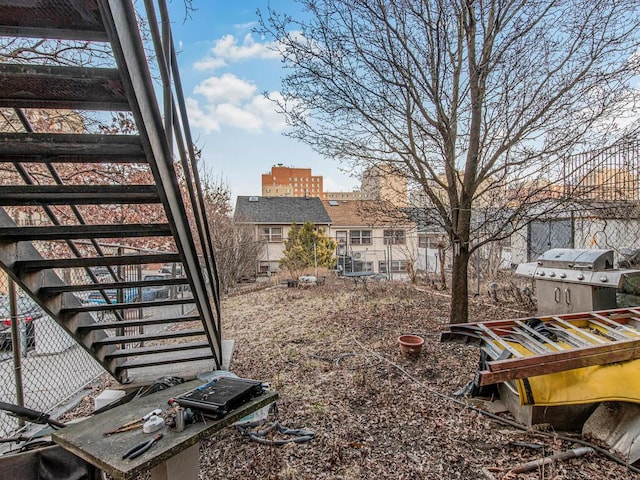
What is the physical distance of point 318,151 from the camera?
4.89 metres

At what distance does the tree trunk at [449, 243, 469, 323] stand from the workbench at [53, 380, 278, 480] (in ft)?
11.1

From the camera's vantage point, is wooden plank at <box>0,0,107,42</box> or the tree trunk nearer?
wooden plank at <box>0,0,107,42</box>

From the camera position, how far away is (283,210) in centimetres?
1911

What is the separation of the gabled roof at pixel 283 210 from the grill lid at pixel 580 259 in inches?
552

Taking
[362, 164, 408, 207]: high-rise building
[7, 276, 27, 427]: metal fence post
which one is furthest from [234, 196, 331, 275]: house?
[7, 276, 27, 427]: metal fence post

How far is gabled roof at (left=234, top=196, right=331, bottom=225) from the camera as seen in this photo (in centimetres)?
1845

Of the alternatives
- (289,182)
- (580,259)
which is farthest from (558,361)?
(289,182)

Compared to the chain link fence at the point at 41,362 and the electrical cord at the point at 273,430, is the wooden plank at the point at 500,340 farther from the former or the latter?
the chain link fence at the point at 41,362

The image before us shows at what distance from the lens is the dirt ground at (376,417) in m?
2.10

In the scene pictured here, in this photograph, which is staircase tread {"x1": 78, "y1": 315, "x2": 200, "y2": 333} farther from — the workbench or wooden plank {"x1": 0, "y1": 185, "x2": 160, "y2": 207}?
wooden plank {"x1": 0, "y1": 185, "x2": 160, "y2": 207}

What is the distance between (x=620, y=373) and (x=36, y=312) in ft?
18.8

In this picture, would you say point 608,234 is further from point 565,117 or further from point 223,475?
point 223,475

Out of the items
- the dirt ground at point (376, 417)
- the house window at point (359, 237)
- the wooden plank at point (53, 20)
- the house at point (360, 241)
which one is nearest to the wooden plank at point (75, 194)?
the wooden plank at point (53, 20)

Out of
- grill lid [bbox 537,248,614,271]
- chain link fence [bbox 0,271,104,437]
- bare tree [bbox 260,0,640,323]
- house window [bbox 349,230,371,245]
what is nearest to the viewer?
chain link fence [bbox 0,271,104,437]
